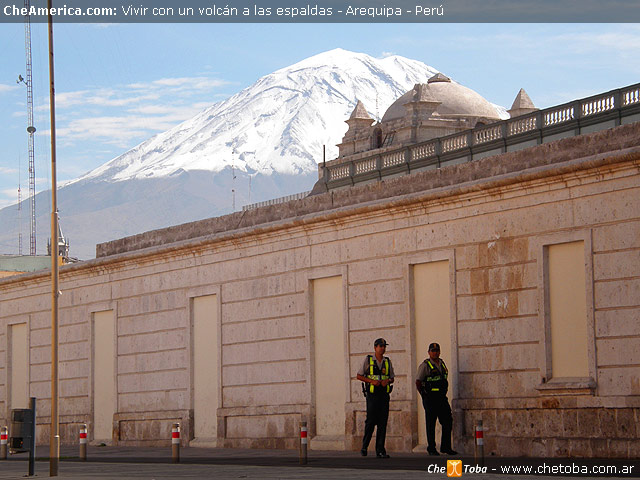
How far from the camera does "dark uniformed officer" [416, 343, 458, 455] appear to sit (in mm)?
18906

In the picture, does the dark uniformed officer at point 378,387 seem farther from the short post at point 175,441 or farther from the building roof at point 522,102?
the building roof at point 522,102

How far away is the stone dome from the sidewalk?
56045 mm

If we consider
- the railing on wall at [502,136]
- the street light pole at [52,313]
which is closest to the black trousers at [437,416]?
the street light pole at [52,313]

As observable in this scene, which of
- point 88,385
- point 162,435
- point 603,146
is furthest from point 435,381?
point 88,385

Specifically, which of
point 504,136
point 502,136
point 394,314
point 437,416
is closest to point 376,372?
point 437,416

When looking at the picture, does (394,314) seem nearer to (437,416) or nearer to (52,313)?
(437,416)

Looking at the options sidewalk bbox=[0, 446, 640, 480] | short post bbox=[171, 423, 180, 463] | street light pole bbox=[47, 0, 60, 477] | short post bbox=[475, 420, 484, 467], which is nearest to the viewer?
short post bbox=[475, 420, 484, 467]

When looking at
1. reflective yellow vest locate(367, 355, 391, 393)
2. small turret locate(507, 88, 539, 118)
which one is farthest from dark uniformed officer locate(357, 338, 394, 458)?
small turret locate(507, 88, 539, 118)

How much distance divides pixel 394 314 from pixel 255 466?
415cm

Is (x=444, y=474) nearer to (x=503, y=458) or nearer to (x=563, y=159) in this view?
(x=503, y=458)

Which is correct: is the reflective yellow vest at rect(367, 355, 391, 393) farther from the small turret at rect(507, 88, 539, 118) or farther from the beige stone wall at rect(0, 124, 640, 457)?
the small turret at rect(507, 88, 539, 118)

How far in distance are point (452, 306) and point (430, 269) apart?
0.92 meters

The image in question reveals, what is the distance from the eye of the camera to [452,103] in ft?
259

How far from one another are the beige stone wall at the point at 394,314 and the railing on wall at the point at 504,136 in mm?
15781
